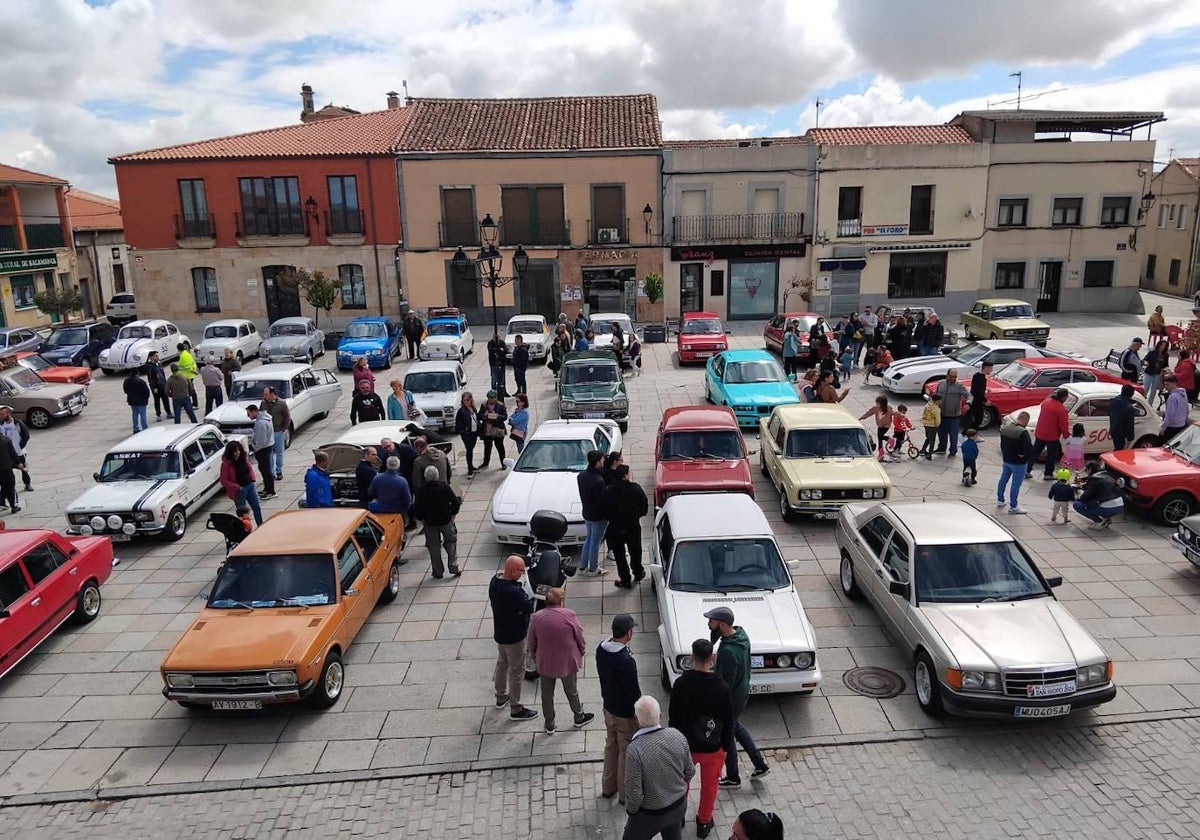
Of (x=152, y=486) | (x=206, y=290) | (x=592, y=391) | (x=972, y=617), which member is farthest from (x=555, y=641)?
(x=206, y=290)

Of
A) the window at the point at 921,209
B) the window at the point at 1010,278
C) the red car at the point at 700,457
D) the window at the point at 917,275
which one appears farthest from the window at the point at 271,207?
the window at the point at 1010,278

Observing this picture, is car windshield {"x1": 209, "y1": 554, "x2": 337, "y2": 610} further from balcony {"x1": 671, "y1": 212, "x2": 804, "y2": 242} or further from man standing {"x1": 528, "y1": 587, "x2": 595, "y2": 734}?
balcony {"x1": 671, "y1": 212, "x2": 804, "y2": 242}

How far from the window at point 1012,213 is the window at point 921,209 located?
2.88 metres

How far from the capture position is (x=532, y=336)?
27.8 metres

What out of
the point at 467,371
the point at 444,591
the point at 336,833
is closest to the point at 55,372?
the point at 467,371

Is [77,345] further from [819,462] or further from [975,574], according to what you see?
[975,574]

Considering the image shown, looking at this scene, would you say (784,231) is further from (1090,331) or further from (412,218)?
(412,218)

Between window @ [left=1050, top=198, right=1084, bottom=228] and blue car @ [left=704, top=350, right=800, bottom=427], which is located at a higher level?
window @ [left=1050, top=198, right=1084, bottom=228]

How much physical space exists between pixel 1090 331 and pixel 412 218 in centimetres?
2661

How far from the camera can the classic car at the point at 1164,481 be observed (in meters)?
12.4

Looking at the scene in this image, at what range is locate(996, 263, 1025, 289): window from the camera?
35844mm

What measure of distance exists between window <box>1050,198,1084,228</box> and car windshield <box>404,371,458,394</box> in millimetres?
28366

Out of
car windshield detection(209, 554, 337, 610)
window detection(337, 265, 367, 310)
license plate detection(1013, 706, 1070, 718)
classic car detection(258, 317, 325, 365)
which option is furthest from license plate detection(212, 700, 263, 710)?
window detection(337, 265, 367, 310)

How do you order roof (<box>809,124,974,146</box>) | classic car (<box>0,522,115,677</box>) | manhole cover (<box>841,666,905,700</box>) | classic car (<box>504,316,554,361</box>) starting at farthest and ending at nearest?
roof (<box>809,124,974,146</box>) < classic car (<box>504,316,554,361</box>) < classic car (<box>0,522,115,677</box>) < manhole cover (<box>841,666,905,700</box>)
